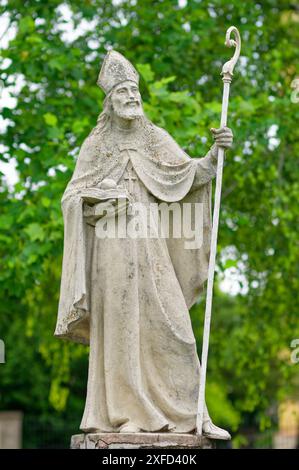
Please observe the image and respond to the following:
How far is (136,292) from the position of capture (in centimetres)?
1094

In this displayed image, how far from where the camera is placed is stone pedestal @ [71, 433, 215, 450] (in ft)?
34.1

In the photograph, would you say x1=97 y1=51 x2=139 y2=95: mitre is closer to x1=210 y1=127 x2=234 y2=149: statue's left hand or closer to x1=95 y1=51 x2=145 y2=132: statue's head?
x1=95 y1=51 x2=145 y2=132: statue's head

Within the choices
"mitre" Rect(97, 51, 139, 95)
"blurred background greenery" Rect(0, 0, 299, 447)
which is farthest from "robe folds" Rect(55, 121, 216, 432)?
"blurred background greenery" Rect(0, 0, 299, 447)

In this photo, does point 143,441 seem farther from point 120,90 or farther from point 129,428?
point 120,90

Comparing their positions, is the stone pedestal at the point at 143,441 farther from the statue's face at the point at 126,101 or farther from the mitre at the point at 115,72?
the mitre at the point at 115,72

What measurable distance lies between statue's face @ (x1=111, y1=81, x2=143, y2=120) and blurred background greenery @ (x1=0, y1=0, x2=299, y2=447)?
246 inches

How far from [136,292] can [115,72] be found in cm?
185

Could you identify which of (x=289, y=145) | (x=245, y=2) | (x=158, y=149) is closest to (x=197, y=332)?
(x=289, y=145)

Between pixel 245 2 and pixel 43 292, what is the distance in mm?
5713

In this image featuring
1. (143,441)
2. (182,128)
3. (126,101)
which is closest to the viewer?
(143,441)

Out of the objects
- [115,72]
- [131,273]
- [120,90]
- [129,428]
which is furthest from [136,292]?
[115,72]

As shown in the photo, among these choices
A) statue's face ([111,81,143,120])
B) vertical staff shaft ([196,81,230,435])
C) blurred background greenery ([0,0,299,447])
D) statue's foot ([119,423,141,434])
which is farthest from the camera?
blurred background greenery ([0,0,299,447])

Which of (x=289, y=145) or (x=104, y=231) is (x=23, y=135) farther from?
(x=104, y=231)
